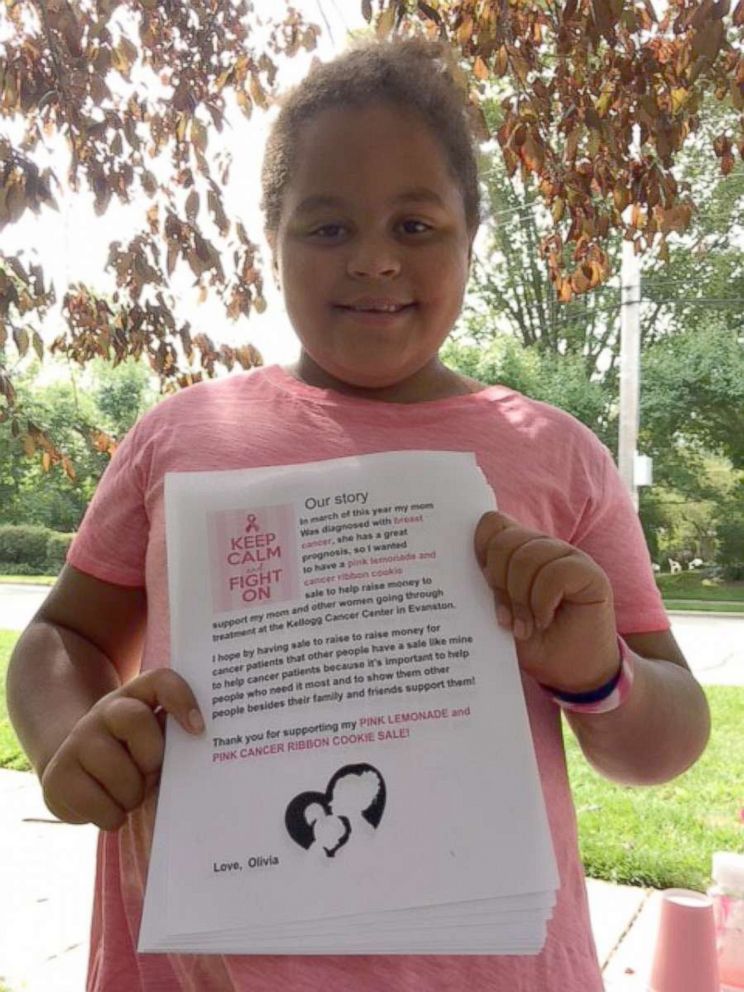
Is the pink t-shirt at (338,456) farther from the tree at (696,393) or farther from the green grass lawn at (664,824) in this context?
the tree at (696,393)

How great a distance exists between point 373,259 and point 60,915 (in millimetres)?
3009

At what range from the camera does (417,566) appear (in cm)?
88

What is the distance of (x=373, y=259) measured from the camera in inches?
39.6

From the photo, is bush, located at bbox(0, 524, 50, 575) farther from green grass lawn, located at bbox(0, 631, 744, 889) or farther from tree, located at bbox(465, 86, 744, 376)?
green grass lawn, located at bbox(0, 631, 744, 889)

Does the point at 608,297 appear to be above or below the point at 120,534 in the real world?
above

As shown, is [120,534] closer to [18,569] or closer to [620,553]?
[620,553]

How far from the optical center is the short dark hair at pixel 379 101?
1083mm

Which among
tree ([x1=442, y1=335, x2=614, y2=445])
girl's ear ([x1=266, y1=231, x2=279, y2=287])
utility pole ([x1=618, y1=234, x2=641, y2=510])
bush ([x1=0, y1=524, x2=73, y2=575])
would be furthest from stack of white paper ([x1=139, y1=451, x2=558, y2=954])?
bush ([x1=0, y1=524, x2=73, y2=575])

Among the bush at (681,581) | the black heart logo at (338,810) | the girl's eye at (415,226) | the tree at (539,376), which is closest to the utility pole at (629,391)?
the bush at (681,581)

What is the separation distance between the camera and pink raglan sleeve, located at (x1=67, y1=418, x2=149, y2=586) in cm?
105

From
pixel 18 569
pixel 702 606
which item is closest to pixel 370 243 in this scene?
pixel 702 606

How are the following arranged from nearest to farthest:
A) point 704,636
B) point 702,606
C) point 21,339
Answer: point 21,339, point 704,636, point 702,606

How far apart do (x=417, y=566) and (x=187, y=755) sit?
264mm

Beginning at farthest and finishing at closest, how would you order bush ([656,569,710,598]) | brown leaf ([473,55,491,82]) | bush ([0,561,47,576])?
bush ([0,561,47,576]) → bush ([656,569,710,598]) → brown leaf ([473,55,491,82])
